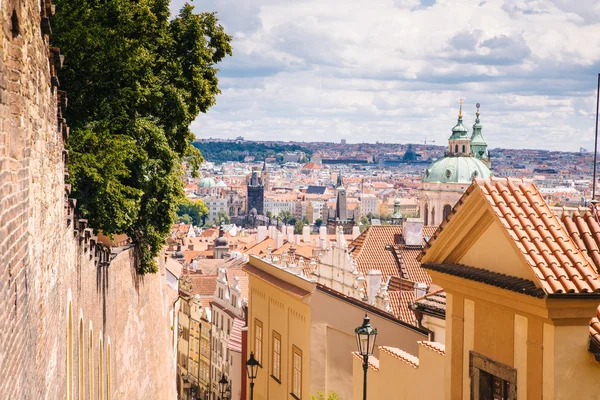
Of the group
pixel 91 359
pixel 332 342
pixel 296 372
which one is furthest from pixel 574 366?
pixel 296 372

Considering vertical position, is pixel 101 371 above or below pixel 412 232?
above

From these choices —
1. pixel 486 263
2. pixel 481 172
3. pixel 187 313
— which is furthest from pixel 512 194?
pixel 481 172

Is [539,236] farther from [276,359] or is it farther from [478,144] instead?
[478,144]

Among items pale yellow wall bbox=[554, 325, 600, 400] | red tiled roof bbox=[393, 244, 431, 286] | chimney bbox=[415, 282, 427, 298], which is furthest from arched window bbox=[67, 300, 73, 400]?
red tiled roof bbox=[393, 244, 431, 286]

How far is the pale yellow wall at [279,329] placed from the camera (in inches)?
758

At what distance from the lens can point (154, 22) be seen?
59.6 feet

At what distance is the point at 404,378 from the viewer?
1180 cm

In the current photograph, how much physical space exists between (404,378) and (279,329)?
9.45 m

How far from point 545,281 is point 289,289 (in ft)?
42.9

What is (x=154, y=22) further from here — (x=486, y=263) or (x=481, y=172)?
(x=481, y=172)

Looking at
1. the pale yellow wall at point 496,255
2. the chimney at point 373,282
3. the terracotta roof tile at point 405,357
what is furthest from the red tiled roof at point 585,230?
the chimney at point 373,282

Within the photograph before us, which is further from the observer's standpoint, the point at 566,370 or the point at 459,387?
the point at 459,387

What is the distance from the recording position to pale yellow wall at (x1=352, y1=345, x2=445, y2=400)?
10.4 metres

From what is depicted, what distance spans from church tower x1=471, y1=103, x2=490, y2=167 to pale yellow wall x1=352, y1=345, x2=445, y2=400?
11045 cm
